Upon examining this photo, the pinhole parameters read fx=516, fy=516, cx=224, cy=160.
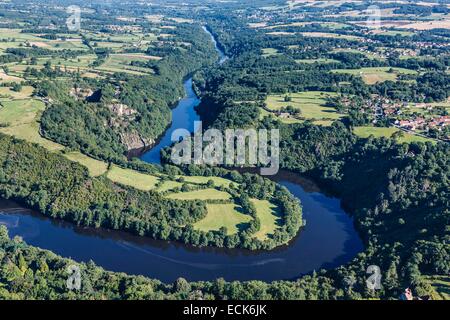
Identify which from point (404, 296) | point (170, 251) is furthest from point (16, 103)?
point (404, 296)

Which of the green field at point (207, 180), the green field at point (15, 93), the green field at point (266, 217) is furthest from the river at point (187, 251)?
the green field at point (15, 93)

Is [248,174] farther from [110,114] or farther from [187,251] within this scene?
[110,114]

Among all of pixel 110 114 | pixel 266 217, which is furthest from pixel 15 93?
pixel 266 217

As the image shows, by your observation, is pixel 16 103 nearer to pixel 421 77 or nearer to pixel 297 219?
pixel 297 219

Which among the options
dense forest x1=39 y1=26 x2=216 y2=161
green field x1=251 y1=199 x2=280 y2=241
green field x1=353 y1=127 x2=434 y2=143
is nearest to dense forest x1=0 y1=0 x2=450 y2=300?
dense forest x1=39 y1=26 x2=216 y2=161

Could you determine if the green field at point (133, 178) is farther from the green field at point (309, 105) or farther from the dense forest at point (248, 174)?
the green field at point (309, 105)

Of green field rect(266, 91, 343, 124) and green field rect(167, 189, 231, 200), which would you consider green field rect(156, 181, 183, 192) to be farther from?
green field rect(266, 91, 343, 124)
